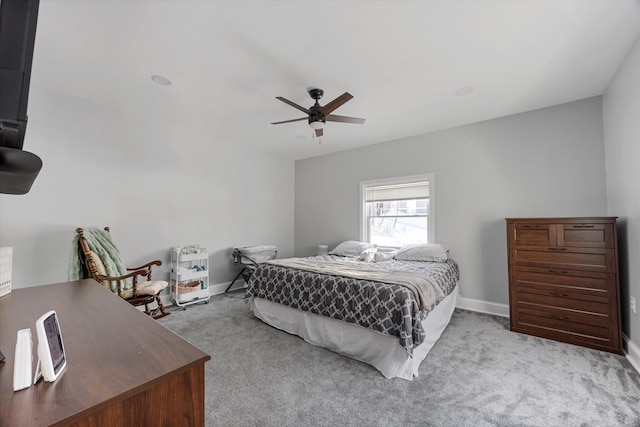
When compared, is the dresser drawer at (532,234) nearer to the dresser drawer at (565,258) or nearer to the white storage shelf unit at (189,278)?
the dresser drawer at (565,258)

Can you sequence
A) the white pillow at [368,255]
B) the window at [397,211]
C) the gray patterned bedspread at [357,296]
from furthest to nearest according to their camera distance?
the window at [397,211] → the white pillow at [368,255] → the gray patterned bedspread at [357,296]

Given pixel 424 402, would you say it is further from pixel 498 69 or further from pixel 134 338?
pixel 498 69

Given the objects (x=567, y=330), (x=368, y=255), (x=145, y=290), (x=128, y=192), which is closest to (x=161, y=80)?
(x=128, y=192)

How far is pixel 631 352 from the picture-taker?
7.77 feet

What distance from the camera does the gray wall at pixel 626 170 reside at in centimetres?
227

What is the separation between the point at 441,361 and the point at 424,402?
2.05 ft

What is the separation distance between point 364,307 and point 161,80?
2971 mm

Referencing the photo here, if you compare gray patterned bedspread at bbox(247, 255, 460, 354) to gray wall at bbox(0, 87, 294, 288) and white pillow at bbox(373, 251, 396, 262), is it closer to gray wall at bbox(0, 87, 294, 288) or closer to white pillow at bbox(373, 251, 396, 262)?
white pillow at bbox(373, 251, 396, 262)

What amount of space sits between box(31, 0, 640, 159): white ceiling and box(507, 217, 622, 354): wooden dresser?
4.98ft

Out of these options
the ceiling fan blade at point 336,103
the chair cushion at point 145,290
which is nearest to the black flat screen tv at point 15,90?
the ceiling fan blade at point 336,103

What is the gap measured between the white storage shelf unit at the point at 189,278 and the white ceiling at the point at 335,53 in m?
2.00

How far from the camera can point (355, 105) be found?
3246mm

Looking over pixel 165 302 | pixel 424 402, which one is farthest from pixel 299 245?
pixel 424 402

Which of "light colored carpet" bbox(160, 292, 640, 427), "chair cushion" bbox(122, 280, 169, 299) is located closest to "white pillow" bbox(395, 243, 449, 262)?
"light colored carpet" bbox(160, 292, 640, 427)
